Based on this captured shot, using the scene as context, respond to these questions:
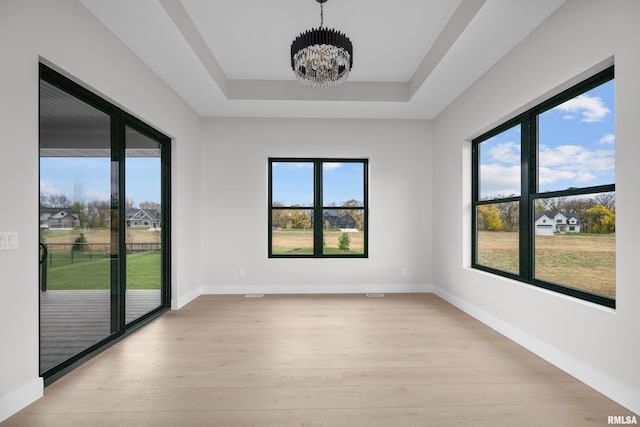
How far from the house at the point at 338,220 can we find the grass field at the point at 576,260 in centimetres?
250

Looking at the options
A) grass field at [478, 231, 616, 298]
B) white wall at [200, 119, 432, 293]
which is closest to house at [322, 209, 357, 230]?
white wall at [200, 119, 432, 293]

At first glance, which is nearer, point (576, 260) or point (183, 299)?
point (576, 260)

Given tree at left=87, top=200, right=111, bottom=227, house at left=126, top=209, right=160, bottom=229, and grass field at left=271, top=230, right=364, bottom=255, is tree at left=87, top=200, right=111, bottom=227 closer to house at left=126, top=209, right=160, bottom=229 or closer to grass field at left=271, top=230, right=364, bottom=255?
house at left=126, top=209, right=160, bottom=229

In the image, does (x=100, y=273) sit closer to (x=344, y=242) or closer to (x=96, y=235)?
(x=96, y=235)

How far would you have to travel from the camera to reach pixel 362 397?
2273mm

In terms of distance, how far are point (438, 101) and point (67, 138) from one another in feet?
14.1

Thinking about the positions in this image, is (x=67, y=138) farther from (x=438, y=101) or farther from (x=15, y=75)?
(x=438, y=101)

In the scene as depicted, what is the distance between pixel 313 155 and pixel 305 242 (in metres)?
1.44

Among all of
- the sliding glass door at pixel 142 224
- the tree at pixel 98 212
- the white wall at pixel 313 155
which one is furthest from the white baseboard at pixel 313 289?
the tree at pixel 98 212

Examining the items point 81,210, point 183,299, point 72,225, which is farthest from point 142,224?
point 183,299

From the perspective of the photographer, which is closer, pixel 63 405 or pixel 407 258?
pixel 63 405

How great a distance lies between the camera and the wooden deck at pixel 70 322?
2499 mm

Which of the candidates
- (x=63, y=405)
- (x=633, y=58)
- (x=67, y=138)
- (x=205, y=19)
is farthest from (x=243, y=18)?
(x=63, y=405)

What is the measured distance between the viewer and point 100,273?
10.1 feet
